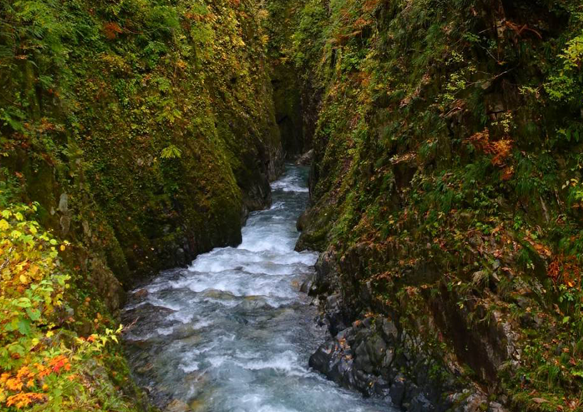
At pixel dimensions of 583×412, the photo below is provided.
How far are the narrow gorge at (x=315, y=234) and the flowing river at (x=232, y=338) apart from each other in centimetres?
5

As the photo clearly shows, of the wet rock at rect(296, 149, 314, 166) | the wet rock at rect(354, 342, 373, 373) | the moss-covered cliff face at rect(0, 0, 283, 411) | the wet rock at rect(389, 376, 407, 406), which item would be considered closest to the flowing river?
the wet rock at rect(389, 376, 407, 406)

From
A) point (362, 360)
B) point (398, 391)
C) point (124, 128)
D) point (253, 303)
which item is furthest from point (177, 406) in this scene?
point (124, 128)

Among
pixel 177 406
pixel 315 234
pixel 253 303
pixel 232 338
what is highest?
pixel 315 234

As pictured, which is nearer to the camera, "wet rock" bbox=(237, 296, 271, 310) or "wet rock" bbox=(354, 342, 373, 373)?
"wet rock" bbox=(354, 342, 373, 373)

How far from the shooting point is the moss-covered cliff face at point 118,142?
636 centimetres

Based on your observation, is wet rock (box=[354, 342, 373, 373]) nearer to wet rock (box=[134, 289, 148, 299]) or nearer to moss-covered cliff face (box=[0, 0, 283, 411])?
moss-covered cliff face (box=[0, 0, 283, 411])

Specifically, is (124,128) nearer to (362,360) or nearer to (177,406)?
(177,406)

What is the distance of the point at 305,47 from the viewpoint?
26125 millimetres

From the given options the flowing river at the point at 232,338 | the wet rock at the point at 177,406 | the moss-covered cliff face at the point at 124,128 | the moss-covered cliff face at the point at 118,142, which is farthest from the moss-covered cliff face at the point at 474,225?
the moss-covered cliff face at the point at 124,128

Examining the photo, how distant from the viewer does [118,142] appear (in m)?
11.1

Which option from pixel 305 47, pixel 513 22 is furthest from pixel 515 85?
pixel 305 47

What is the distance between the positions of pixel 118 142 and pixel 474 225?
936 cm

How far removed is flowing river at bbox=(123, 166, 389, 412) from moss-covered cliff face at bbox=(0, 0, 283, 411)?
38.0 inches

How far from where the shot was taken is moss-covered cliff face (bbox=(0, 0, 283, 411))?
636 centimetres
